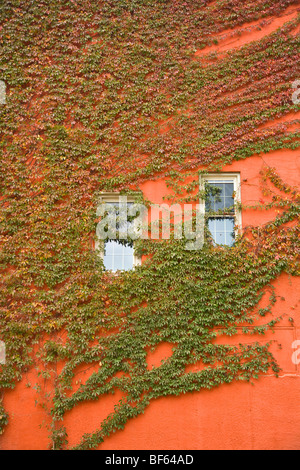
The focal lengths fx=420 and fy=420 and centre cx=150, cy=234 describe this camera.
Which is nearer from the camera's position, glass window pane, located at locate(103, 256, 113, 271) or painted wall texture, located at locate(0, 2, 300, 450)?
painted wall texture, located at locate(0, 2, 300, 450)

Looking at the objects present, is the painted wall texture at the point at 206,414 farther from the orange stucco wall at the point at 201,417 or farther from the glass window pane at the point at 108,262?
the glass window pane at the point at 108,262

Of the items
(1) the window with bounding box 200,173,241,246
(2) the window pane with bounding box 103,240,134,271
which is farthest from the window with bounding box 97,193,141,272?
(1) the window with bounding box 200,173,241,246

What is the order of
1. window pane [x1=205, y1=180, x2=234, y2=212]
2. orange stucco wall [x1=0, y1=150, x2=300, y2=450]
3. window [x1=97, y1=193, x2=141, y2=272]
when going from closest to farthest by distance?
orange stucco wall [x1=0, y1=150, x2=300, y2=450] → window [x1=97, y1=193, x2=141, y2=272] → window pane [x1=205, y1=180, x2=234, y2=212]

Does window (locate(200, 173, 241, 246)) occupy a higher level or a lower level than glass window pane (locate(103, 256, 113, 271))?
higher

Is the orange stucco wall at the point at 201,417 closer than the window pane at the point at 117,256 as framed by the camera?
Yes

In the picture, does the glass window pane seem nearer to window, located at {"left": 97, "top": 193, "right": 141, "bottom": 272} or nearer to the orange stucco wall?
window, located at {"left": 97, "top": 193, "right": 141, "bottom": 272}

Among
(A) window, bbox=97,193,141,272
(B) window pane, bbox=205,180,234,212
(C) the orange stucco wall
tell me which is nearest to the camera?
(C) the orange stucco wall

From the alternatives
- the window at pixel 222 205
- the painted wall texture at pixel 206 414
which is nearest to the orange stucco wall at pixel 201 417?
the painted wall texture at pixel 206 414

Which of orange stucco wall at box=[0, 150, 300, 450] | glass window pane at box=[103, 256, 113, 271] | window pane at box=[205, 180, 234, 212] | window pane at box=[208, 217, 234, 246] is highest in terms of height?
window pane at box=[205, 180, 234, 212]
